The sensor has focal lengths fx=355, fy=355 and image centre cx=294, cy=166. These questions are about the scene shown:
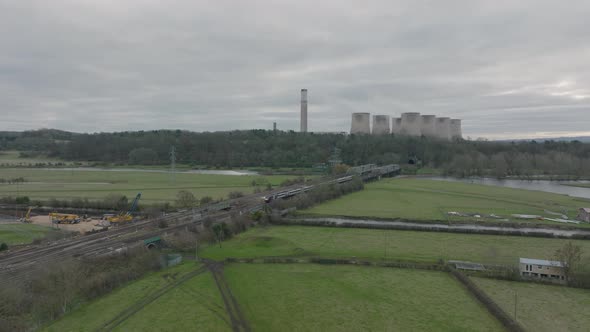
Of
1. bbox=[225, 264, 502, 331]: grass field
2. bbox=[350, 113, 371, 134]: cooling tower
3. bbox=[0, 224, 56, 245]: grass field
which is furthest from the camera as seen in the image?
bbox=[350, 113, 371, 134]: cooling tower

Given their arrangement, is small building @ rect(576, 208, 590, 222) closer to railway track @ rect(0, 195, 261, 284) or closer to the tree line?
railway track @ rect(0, 195, 261, 284)

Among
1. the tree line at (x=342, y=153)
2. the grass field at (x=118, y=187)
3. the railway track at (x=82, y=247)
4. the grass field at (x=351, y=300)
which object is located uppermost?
the tree line at (x=342, y=153)

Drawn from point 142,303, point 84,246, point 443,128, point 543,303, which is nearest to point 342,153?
point 443,128

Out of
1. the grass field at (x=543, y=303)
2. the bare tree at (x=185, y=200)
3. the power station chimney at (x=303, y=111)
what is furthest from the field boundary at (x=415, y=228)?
the power station chimney at (x=303, y=111)

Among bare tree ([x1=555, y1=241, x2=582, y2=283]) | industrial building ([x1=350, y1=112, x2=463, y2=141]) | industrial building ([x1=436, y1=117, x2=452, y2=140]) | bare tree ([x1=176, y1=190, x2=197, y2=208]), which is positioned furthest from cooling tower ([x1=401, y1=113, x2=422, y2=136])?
bare tree ([x1=555, y1=241, x2=582, y2=283])

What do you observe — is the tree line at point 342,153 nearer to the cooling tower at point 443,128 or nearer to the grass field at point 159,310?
the cooling tower at point 443,128

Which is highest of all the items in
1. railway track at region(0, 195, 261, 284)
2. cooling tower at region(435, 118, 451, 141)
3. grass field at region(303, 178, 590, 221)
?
cooling tower at region(435, 118, 451, 141)
